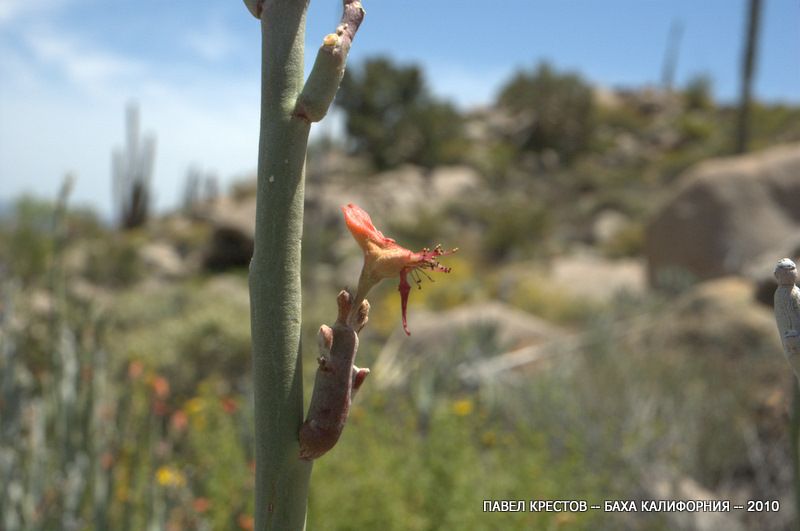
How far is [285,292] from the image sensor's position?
2.26 feet

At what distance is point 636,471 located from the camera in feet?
14.1

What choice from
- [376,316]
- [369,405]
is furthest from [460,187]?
[369,405]

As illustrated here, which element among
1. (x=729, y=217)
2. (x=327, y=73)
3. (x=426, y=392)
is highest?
(x=729, y=217)

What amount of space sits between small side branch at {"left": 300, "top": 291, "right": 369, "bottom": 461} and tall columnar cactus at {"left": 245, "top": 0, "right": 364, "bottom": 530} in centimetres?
2

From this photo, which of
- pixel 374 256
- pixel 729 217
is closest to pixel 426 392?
pixel 374 256

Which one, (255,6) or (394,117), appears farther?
(394,117)

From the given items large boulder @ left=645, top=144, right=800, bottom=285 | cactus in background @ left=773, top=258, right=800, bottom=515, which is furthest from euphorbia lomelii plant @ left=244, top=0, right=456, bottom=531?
large boulder @ left=645, top=144, right=800, bottom=285

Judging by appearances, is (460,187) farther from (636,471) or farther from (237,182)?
(636,471)

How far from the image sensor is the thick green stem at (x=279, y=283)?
69 centimetres

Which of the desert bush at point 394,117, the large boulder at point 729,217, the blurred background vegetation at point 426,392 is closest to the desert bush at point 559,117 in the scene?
the desert bush at point 394,117

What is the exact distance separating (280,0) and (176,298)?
1169 centimetres

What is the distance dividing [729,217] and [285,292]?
1195cm

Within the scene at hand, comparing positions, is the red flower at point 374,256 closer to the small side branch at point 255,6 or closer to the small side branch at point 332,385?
the small side branch at point 332,385

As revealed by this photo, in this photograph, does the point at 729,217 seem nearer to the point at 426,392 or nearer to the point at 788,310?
the point at 426,392
